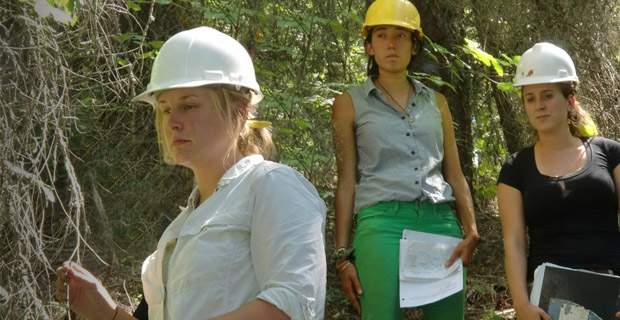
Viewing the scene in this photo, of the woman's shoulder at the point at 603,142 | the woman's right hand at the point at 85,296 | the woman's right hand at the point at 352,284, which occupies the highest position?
the woman's shoulder at the point at 603,142

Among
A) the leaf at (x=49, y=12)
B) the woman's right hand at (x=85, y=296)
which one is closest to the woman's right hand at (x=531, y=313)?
the woman's right hand at (x=85, y=296)

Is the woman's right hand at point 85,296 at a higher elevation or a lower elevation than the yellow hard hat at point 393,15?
lower

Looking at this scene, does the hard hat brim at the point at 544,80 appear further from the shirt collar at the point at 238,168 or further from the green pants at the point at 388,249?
the shirt collar at the point at 238,168

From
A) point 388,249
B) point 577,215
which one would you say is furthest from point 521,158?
point 388,249

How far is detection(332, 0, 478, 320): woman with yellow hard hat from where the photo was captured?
3252 mm

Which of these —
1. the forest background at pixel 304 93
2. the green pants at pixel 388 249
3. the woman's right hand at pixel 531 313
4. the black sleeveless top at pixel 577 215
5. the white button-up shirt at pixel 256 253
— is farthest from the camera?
the forest background at pixel 304 93

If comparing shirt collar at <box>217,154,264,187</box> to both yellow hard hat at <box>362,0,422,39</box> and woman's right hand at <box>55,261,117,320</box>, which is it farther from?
yellow hard hat at <box>362,0,422,39</box>

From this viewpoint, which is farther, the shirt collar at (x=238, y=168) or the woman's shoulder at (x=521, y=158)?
the woman's shoulder at (x=521, y=158)

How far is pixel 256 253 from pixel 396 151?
1740 mm

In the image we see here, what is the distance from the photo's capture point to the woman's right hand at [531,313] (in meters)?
2.97

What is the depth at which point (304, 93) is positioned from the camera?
4.92 meters

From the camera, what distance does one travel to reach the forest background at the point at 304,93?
4.43 metres

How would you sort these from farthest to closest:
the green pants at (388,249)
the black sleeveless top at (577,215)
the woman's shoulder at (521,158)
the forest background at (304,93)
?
the forest background at (304,93) < the woman's shoulder at (521,158) < the green pants at (388,249) < the black sleeveless top at (577,215)

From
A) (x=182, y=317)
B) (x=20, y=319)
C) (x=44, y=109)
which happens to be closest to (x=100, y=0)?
(x=44, y=109)
